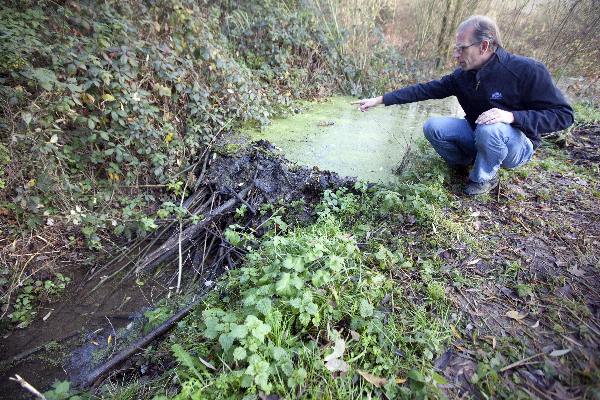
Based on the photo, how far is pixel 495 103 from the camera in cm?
263

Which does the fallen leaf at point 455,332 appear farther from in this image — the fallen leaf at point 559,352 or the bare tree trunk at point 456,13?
the bare tree trunk at point 456,13

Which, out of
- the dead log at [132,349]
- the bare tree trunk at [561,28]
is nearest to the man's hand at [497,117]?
the dead log at [132,349]

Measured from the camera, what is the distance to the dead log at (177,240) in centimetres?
288

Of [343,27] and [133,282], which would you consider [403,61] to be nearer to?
[343,27]

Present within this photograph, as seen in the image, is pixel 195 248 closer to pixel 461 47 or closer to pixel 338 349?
pixel 338 349

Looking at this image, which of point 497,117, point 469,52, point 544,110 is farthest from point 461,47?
point 544,110

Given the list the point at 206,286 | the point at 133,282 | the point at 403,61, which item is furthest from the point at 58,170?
the point at 403,61

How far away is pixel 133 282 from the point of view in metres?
2.78

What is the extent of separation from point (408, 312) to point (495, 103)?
189 centimetres

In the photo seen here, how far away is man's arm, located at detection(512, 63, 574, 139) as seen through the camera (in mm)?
2396

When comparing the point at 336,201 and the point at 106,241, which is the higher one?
the point at 336,201

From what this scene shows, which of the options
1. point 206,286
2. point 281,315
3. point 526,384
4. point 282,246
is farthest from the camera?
point 206,286

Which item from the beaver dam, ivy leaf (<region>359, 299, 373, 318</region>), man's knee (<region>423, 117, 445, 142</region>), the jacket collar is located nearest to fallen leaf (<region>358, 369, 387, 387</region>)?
ivy leaf (<region>359, 299, 373, 318</region>)

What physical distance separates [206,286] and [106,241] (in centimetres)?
114
